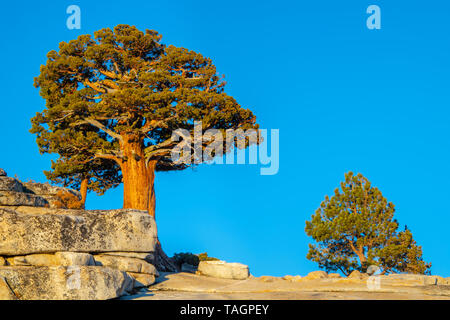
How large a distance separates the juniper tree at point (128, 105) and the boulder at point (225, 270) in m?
6.25

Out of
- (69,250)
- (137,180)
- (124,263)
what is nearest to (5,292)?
(69,250)

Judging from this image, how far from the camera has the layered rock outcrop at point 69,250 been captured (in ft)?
44.0

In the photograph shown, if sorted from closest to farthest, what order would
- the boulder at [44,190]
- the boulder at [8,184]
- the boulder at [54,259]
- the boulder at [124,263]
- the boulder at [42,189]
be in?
1. the boulder at [54,259]
2. the boulder at [124,263]
3. the boulder at [8,184]
4. the boulder at [44,190]
5. the boulder at [42,189]

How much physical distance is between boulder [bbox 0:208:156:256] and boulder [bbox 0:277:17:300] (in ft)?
6.49

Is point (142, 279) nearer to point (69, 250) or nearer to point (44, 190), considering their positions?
point (69, 250)

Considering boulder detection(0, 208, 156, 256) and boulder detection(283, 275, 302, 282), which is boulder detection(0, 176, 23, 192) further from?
boulder detection(283, 275, 302, 282)

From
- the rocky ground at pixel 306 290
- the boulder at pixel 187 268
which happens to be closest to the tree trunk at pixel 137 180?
the boulder at pixel 187 268

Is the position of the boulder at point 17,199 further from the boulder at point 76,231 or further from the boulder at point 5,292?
the boulder at point 5,292

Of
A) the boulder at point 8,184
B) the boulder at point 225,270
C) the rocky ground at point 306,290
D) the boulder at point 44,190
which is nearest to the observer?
the rocky ground at point 306,290

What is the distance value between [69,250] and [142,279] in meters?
2.90

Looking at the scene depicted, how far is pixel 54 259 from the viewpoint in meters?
15.3

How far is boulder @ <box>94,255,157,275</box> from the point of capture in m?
16.8
